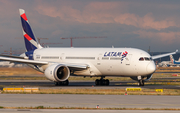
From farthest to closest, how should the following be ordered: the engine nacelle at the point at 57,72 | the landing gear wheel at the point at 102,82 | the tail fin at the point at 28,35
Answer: the tail fin at the point at 28,35
the landing gear wheel at the point at 102,82
the engine nacelle at the point at 57,72

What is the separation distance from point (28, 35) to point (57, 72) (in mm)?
11320

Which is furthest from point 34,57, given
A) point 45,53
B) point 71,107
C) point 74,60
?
point 71,107

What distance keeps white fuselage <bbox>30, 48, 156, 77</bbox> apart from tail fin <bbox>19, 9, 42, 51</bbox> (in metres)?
3.48

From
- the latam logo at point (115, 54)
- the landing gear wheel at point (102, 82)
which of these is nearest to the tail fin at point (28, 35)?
the landing gear wheel at point (102, 82)

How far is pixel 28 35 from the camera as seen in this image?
49.4 meters

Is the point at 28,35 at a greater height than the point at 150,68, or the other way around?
the point at 28,35

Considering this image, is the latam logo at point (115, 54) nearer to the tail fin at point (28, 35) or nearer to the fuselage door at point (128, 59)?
the fuselage door at point (128, 59)

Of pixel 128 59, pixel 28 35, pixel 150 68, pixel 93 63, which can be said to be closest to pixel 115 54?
pixel 128 59

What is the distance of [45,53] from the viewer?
4581 cm

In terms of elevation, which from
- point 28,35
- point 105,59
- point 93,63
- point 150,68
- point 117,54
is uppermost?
point 28,35

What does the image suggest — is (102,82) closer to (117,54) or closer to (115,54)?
(115,54)

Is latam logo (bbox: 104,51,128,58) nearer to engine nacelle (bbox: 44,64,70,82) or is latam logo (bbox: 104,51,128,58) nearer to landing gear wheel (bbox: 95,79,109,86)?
landing gear wheel (bbox: 95,79,109,86)

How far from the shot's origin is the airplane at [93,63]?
125 feet

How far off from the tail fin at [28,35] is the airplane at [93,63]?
1.88m
